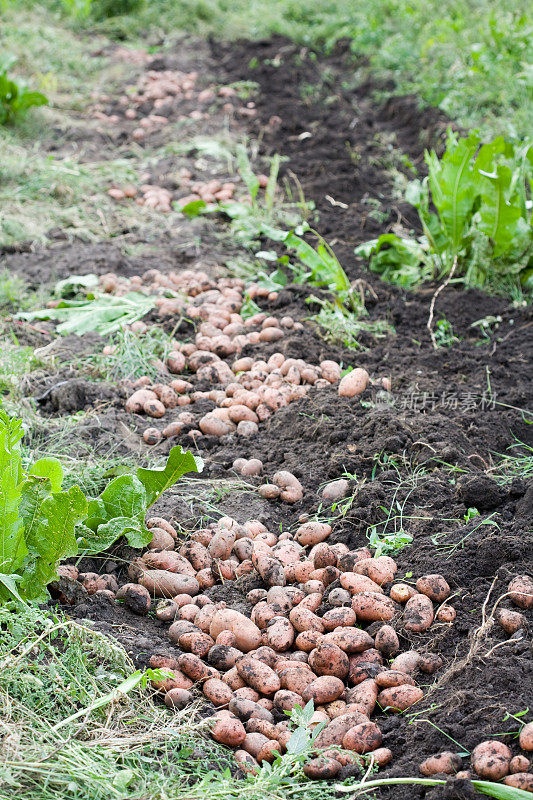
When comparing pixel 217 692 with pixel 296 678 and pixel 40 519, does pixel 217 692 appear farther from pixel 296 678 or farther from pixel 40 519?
pixel 40 519

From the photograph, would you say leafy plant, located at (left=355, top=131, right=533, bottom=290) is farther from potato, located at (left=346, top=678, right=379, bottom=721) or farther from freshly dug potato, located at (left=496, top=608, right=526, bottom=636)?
potato, located at (left=346, top=678, right=379, bottom=721)

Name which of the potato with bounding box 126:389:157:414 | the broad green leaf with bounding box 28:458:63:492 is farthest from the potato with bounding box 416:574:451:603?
the potato with bounding box 126:389:157:414

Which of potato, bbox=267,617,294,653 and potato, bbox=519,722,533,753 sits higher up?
potato, bbox=519,722,533,753

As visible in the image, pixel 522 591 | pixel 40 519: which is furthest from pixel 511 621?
pixel 40 519

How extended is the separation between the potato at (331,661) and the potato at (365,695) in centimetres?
6

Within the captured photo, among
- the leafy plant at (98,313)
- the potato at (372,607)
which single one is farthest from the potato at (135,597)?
the leafy plant at (98,313)

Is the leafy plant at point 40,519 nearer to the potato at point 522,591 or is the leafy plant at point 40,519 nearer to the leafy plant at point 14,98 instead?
the potato at point 522,591

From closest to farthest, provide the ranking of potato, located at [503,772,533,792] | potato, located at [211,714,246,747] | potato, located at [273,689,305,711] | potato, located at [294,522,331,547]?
potato, located at [503,772,533,792] → potato, located at [211,714,246,747] → potato, located at [273,689,305,711] → potato, located at [294,522,331,547]

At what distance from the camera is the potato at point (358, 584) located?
217cm

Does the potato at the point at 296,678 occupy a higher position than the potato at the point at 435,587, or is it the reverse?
the potato at the point at 435,587

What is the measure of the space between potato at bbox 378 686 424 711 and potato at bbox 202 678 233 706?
1.26ft

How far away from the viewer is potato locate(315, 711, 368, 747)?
177 centimetres

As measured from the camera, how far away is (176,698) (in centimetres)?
186

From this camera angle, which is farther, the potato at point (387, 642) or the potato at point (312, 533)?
the potato at point (312, 533)
